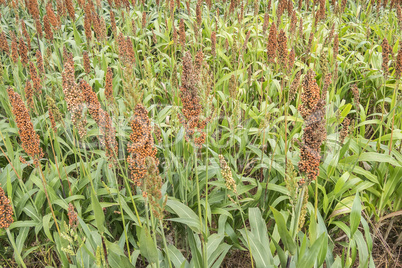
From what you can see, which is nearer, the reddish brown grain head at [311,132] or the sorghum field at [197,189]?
the reddish brown grain head at [311,132]

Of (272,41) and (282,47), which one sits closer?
(282,47)

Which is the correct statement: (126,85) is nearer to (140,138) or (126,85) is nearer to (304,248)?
(140,138)

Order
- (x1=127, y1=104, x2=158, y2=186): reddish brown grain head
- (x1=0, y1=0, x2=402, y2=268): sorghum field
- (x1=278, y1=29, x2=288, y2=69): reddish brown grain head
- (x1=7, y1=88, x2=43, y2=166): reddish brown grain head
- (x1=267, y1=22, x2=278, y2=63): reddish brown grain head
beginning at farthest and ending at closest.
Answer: (x1=267, y1=22, x2=278, y2=63): reddish brown grain head
(x1=278, y1=29, x2=288, y2=69): reddish brown grain head
(x1=7, y1=88, x2=43, y2=166): reddish brown grain head
(x1=0, y1=0, x2=402, y2=268): sorghum field
(x1=127, y1=104, x2=158, y2=186): reddish brown grain head

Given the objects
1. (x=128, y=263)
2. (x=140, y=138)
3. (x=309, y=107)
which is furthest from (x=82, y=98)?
(x=309, y=107)

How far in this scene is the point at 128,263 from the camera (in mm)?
1812

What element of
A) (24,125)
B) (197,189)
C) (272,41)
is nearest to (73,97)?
(24,125)

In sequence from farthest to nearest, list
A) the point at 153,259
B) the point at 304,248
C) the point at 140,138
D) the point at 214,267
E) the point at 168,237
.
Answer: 1. the point at 168,237
2. the point at 214,267
3. the point at 304,248
4. the point at 153,259
5. the point at 140,138

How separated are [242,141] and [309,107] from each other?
4.79 feet

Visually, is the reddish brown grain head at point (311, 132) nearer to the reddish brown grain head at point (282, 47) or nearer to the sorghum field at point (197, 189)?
the sorghum field at point (197, 189)

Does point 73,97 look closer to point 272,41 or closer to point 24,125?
point 24,125

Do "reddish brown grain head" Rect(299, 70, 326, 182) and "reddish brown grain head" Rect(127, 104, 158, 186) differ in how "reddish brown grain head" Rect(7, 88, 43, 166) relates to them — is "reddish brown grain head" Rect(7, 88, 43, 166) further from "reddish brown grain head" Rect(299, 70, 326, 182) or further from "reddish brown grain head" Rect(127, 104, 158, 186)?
"reddish brown grain head" Rect(299, 70, 326, 182)

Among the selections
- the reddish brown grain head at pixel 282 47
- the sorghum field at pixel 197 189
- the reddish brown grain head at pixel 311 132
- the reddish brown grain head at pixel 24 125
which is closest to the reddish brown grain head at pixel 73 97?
the sorghum field at pixel 197 189

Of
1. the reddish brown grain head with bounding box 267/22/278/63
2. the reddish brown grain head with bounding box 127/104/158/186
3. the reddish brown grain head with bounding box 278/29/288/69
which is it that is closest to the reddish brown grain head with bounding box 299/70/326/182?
the reddish brown grain head with bounding box 127/104/158/186

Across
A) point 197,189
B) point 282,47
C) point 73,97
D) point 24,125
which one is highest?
point 282,47
